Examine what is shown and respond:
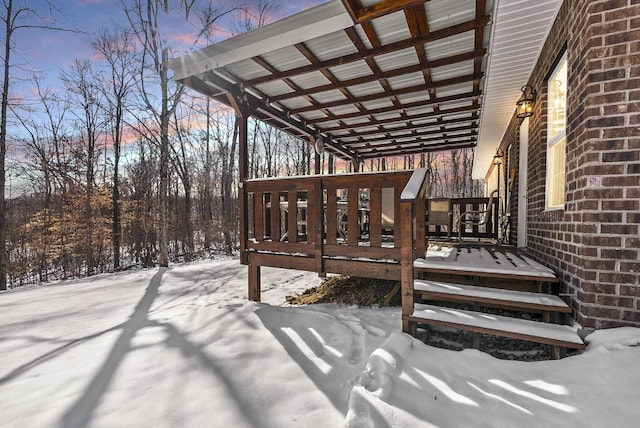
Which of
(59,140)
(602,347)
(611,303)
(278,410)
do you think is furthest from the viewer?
(59,140)

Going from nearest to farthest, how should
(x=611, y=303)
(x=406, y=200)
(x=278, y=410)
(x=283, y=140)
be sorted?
1. (x=278, y=410)
2. (x=611, y=303)
3. (x=406, y=200)
4. (x=283, y=140)

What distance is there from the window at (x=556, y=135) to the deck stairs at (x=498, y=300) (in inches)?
30.8

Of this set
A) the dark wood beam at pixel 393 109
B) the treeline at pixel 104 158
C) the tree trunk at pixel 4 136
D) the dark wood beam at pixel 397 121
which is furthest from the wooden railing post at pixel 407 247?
the tree trunk at pixel 4 136

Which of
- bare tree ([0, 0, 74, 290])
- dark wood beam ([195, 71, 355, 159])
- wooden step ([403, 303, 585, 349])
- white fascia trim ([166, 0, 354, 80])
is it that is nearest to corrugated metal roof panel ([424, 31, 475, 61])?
white fascia trim ([166, 0, 354, 80])

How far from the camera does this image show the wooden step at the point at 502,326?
6.30 ft

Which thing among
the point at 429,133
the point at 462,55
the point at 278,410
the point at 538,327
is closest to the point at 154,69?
the point at 429,133

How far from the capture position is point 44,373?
7.06 feet

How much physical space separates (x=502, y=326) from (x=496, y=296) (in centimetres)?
33

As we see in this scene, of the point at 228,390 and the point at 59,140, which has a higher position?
the point at 59,140

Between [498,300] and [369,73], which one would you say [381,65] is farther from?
[498,300]

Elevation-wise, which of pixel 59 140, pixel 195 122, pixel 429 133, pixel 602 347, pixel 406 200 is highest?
pixel 195 122

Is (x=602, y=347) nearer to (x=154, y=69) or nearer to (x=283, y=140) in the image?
(x=154, y=69)

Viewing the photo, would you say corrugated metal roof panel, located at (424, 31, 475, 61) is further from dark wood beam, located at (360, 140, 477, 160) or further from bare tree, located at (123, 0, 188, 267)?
bare tree, located at (123, 0, 188, 267)

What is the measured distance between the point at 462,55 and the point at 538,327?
3.28 m
